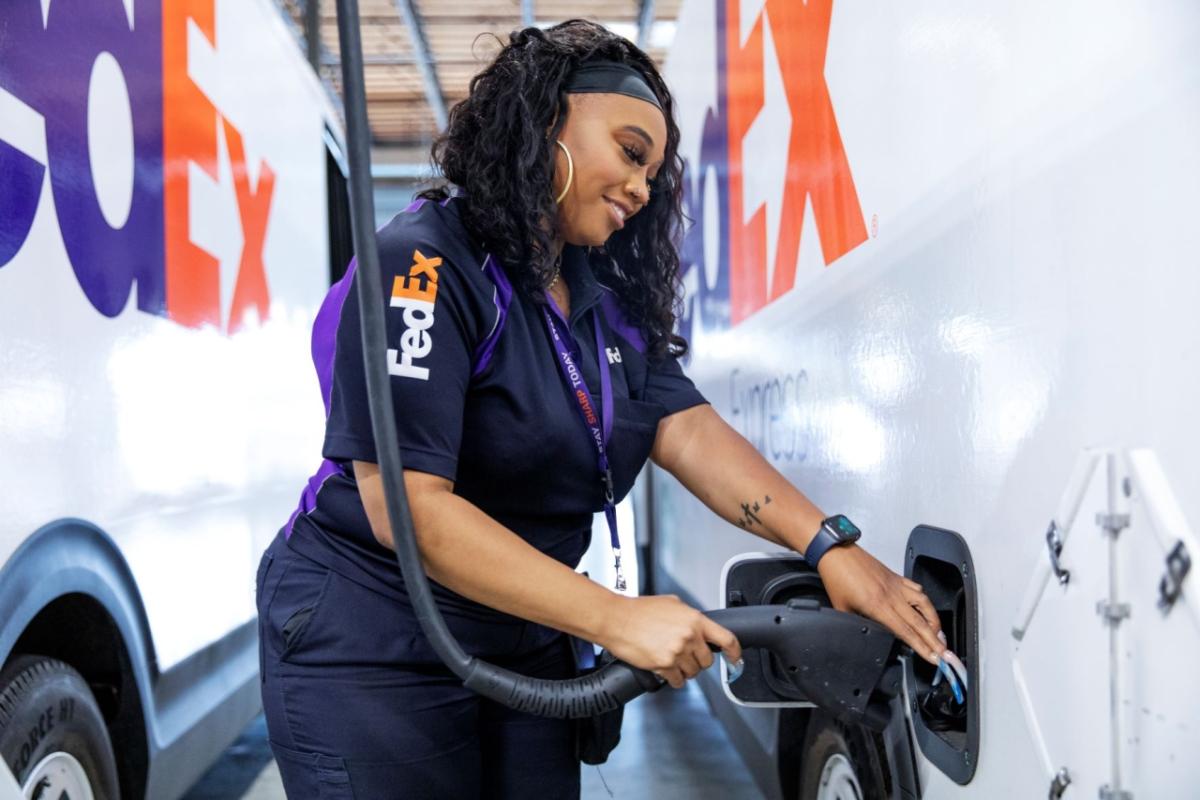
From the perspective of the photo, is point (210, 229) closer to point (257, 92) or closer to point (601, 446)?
point (257, 92)

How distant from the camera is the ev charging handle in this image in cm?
102

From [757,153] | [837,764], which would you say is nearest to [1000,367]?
[837,764]

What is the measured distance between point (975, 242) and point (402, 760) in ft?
3.11

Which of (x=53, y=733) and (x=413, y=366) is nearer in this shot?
(x=413, y=366)

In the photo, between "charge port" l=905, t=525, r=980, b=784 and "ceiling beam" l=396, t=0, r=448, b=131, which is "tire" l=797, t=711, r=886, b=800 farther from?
"ceiling beam" l=396, t=0, r=448, b=131

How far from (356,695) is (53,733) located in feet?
2.67

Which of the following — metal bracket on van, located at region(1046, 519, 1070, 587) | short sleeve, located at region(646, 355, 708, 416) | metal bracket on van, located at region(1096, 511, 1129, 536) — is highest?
short sleeve, located at region(646, 355, 708, 416)

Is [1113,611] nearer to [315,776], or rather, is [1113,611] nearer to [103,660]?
[315,776]

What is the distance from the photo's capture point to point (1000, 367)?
124cm

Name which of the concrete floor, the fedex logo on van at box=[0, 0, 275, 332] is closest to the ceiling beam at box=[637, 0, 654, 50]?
the concrete floor

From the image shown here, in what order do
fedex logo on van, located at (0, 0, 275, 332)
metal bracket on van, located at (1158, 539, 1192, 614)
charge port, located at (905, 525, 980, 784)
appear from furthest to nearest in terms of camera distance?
fedex logo on van, located at (0, 0, 275, 332), charge port, located at (905, 525, 980, 784), metal bracket on van, located at (1158, 539, 1192, 614)

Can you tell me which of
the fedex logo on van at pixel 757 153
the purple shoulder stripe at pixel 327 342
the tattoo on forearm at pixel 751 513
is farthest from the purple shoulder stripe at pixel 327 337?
the fedex logo on van at pixel 757 153

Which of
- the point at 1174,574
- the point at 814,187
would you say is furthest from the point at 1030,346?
the point at 814,187

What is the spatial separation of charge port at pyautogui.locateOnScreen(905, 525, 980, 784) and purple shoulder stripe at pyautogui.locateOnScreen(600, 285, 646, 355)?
0.50 m
